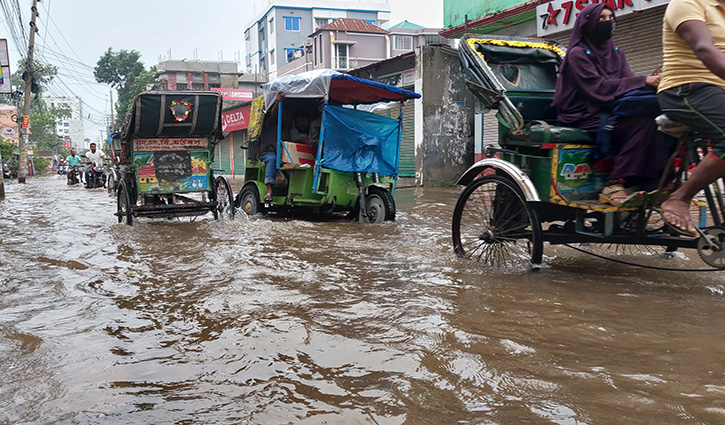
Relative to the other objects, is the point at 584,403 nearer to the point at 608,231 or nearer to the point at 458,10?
the point at 608,231

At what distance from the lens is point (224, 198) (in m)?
9.16

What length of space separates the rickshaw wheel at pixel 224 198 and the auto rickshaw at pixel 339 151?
64 cm

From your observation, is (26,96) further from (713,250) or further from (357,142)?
(713,250)

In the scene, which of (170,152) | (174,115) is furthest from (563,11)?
(170,152)

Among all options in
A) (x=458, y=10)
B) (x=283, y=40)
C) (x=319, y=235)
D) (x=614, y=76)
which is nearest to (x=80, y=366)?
(x=614, y=76)

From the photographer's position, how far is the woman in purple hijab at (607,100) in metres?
3.84

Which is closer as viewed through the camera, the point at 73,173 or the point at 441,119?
the point at 441,119

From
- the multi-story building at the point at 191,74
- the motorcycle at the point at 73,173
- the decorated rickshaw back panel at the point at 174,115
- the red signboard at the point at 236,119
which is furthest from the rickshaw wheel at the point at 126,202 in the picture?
the multi-story building at the point at 191,74

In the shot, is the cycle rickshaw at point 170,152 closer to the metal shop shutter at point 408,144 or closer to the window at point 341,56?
the metal shop shutter at point 408,144

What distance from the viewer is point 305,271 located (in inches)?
187

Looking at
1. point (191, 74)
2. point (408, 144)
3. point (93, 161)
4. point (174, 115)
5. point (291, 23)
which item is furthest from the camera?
point (291, 23)

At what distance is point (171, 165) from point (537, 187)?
5.85 m

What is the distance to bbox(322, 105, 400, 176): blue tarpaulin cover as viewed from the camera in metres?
8.31

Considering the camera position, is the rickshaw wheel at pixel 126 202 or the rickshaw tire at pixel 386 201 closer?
the rickshaw wheel at pixel 126 202
